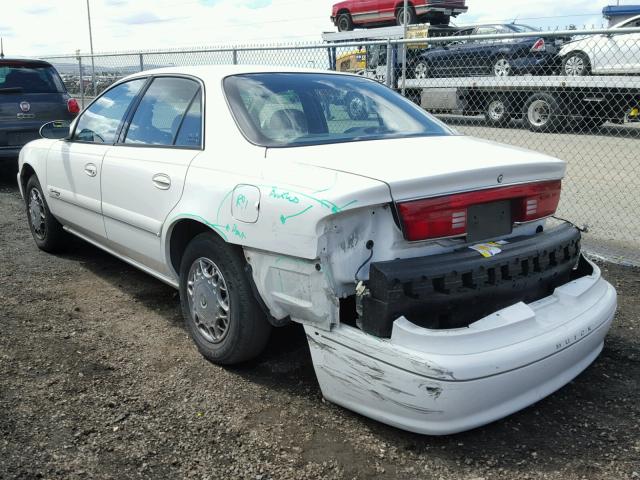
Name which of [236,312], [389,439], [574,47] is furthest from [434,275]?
[574,47]

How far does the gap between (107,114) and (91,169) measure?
0.46 meters

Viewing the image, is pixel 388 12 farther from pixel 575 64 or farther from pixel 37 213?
pixel 37 213

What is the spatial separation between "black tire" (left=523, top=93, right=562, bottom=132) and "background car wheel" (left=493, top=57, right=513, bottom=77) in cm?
87

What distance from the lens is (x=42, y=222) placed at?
543 centimetres

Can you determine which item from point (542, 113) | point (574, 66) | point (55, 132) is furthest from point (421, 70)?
point (55, 132)

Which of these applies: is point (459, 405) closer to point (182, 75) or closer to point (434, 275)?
point (434, 275)

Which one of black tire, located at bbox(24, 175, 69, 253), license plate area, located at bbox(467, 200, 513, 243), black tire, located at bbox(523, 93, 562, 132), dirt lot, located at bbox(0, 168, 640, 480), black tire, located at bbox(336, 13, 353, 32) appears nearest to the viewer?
dirt lot, located at bbox(0, 168, 640, 480)

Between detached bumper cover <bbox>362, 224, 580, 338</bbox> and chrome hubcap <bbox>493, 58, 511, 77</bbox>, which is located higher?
chrome hubcap <bbox>493, 58, 511, 77</bbox>

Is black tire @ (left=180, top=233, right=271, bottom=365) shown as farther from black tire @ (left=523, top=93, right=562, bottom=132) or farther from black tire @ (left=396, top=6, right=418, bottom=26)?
black tire @ (left=396, top=6, right=418, bottom=26)

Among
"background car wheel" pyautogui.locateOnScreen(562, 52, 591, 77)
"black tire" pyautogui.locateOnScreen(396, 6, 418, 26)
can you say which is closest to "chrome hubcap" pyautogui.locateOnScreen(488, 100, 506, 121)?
"background car wheel" pyautogui.locateOnScreen(562, 52, 591, 77)

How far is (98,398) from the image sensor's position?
9.86 ft

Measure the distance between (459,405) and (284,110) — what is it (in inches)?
70.2

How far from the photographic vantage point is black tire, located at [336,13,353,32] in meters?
22.4

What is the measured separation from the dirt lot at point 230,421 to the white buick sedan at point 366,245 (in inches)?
7.0
